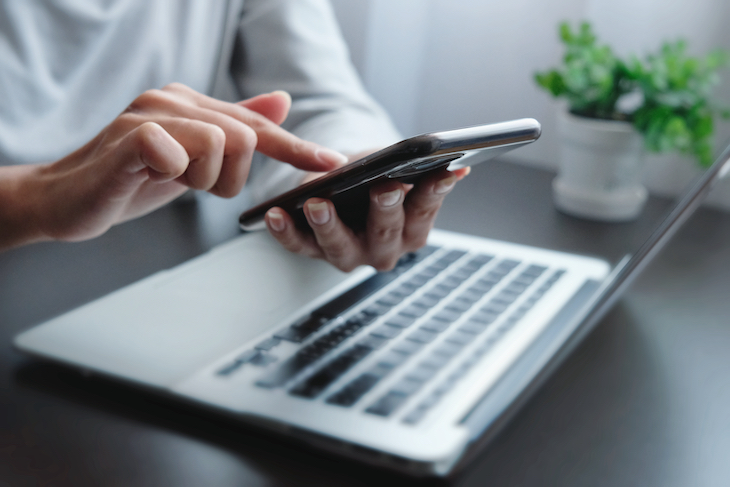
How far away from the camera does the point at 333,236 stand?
45 cm

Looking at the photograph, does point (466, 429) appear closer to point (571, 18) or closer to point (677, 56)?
point (677, 56)

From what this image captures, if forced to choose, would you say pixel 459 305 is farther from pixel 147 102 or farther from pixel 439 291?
pixel 147 102

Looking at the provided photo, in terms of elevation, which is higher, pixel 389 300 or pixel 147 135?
pixel 147 135

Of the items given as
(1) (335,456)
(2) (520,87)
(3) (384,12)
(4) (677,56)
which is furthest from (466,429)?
(3) (384,12)

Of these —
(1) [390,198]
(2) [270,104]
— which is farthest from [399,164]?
(2) [270,104]

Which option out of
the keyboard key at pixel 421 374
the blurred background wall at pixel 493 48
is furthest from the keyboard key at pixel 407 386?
the blurred background wall at pixel 493 48

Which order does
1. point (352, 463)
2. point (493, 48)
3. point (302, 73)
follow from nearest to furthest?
1. point (352, 463)
2. point (302, 73)
3. point (493, 48)

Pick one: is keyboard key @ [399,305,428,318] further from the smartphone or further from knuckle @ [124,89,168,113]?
knuckle @ [124,89,168,113]

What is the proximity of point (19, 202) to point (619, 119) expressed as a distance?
2.15ft

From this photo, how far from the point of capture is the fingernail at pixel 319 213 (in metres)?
0.41

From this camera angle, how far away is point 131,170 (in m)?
0.38

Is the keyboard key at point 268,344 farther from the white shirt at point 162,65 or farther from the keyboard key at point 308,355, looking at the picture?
the white shirt at point 162,65

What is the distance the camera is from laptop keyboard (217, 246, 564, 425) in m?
0.33

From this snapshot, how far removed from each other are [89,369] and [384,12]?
1.00 meters
